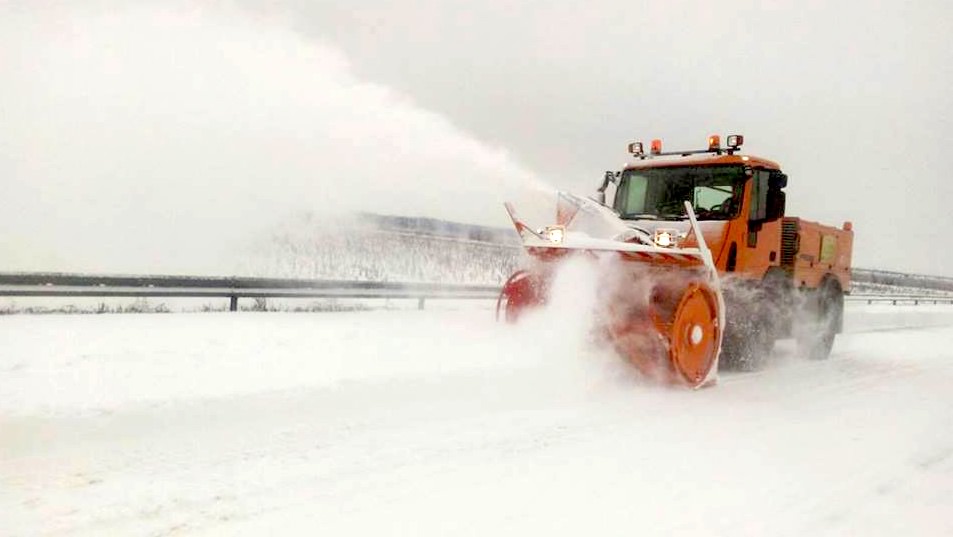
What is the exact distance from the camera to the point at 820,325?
408 inches

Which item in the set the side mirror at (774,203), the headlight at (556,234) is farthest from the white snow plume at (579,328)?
the side mirror at (774,203)

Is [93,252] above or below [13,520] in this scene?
above

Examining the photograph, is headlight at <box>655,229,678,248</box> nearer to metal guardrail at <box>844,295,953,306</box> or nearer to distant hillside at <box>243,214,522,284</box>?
distant hillside at <box>243,214,522,284</box>

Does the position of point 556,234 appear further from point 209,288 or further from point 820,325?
point 209,288

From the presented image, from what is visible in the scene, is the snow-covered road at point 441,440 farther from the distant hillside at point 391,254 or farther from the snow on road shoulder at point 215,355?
the distant hillside at point 391,254

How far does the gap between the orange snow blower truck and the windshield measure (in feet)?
0.04

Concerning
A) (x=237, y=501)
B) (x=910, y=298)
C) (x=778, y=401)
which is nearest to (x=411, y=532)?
(x=237, y=501)

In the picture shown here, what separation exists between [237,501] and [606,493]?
6.36 feet

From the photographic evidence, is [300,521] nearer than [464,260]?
Yes

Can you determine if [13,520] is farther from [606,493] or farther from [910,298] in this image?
[910,298]

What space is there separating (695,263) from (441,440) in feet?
11.6

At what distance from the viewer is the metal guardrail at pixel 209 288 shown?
33.8 feet

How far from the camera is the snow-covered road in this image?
3.54 metres

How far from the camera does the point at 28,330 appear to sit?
8.56 m
